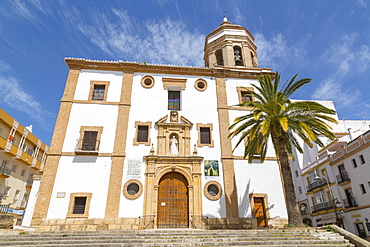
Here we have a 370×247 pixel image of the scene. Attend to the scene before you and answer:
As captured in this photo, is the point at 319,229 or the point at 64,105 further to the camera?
the point at 64,105

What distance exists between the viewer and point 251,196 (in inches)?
603

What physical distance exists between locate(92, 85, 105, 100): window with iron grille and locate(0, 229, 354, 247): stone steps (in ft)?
32.1

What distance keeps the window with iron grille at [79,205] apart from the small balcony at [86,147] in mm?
2772

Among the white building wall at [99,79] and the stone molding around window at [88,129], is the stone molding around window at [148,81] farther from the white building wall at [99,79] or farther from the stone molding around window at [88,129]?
the stone molding around window at [88,129]

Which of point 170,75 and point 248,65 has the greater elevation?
point 248,65

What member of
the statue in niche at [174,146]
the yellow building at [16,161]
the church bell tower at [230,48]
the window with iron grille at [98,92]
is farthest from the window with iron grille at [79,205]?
the church bell tower at [230,48]

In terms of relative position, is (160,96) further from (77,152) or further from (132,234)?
(132,234)

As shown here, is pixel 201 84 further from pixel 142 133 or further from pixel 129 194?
pixel 129 194

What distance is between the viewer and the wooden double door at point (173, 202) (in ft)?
47.8

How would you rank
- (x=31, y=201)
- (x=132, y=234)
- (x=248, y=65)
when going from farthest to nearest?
1. (x=248, y=65)
2. (x=31, y=201)
3. (x=132, y=234)

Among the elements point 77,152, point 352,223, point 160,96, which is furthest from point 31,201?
point 352,223

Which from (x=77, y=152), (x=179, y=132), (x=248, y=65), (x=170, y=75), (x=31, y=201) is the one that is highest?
(x=248, y=65)

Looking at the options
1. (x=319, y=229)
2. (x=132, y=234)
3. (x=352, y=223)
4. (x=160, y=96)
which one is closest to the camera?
(x=132, y=234)

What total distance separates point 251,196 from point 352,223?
14.7 meters
